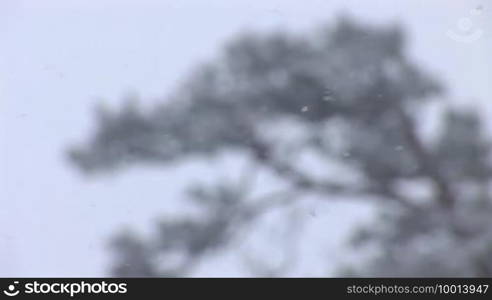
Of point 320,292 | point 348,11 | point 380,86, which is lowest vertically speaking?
point 320,292

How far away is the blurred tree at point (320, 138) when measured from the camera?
1.80 metres

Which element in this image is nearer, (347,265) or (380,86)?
(347,265)

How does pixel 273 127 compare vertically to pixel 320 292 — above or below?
above

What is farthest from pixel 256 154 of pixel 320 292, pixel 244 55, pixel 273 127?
pixel 320 292

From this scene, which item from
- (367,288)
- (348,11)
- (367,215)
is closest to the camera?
(367,288)

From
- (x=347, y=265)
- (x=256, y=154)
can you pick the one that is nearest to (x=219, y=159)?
(x=256, y=154)

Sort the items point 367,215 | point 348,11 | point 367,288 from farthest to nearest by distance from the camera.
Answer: point 348,11 < point 367,215 < point 367,288

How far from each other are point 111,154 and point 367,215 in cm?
50

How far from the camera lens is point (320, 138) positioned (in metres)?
1.86

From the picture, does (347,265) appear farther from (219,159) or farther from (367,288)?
(219,159)

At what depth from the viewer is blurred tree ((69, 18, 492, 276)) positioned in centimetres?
180

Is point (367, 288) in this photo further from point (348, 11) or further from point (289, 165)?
point (348, 11)

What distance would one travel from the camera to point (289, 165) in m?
1.87

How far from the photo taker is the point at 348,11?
A: 1.97 meters
